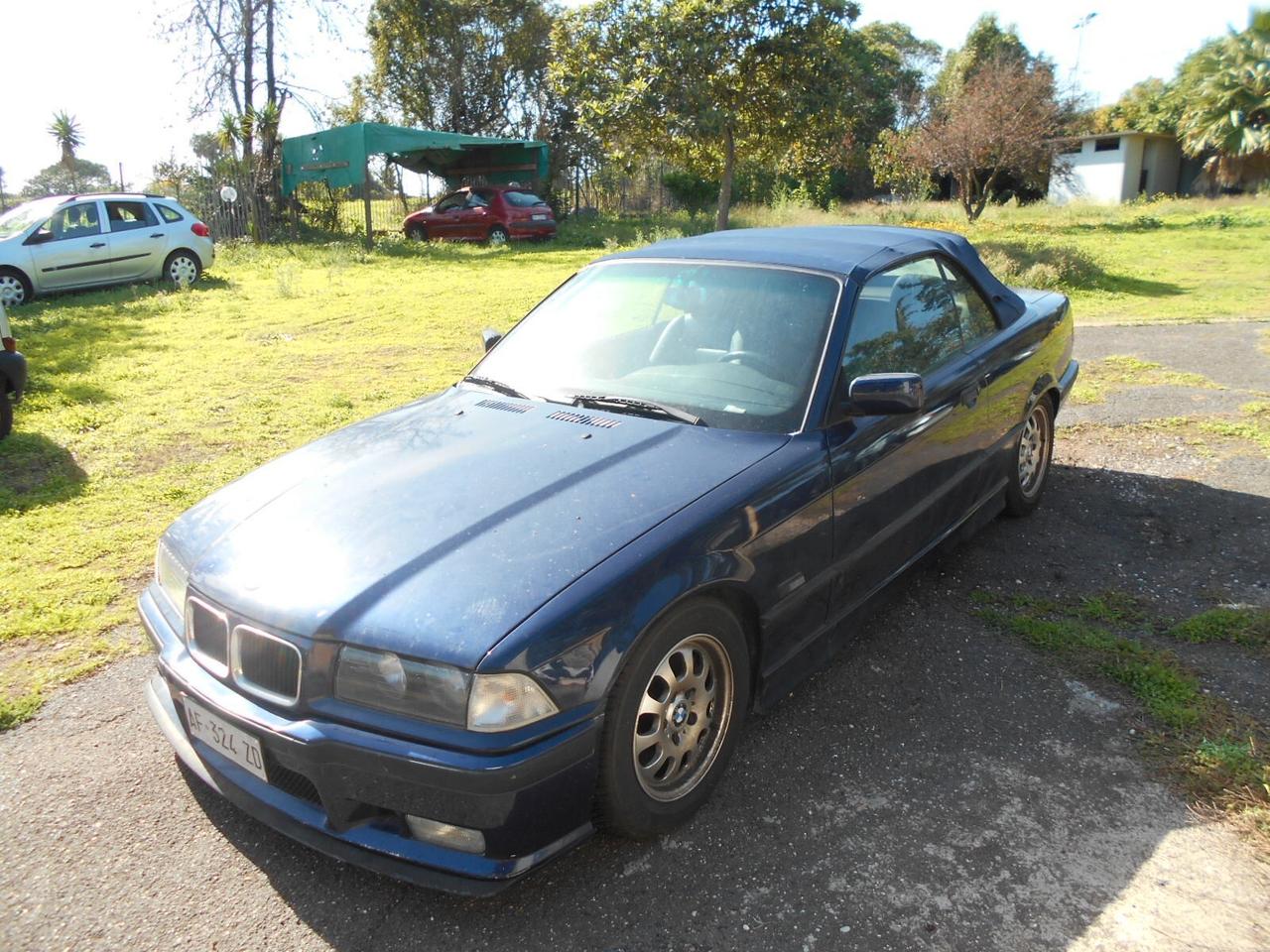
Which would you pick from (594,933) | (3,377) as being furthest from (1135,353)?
(3,377)

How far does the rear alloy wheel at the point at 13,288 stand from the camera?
1241 cm

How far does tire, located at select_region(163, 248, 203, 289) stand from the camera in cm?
1435

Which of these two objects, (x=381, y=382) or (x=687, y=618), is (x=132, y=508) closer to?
A: (x=381, y=382)

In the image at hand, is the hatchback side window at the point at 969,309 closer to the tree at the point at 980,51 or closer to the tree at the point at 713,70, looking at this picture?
the tree at the point at 713,70

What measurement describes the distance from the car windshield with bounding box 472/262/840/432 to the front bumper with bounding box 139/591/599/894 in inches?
54.5

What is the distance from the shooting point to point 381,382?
319 inches

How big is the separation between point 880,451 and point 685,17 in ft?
56.0

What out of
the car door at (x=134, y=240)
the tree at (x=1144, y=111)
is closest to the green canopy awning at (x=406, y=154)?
the car door at (x=134, y=240)

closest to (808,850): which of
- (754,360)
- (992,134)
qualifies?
(754,360)

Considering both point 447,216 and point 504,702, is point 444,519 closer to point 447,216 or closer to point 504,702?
point 504,702

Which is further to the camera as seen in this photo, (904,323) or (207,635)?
(904,323)

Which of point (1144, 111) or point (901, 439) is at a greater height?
point (1144, 111)

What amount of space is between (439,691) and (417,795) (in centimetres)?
26

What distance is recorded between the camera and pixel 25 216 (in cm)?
1283
